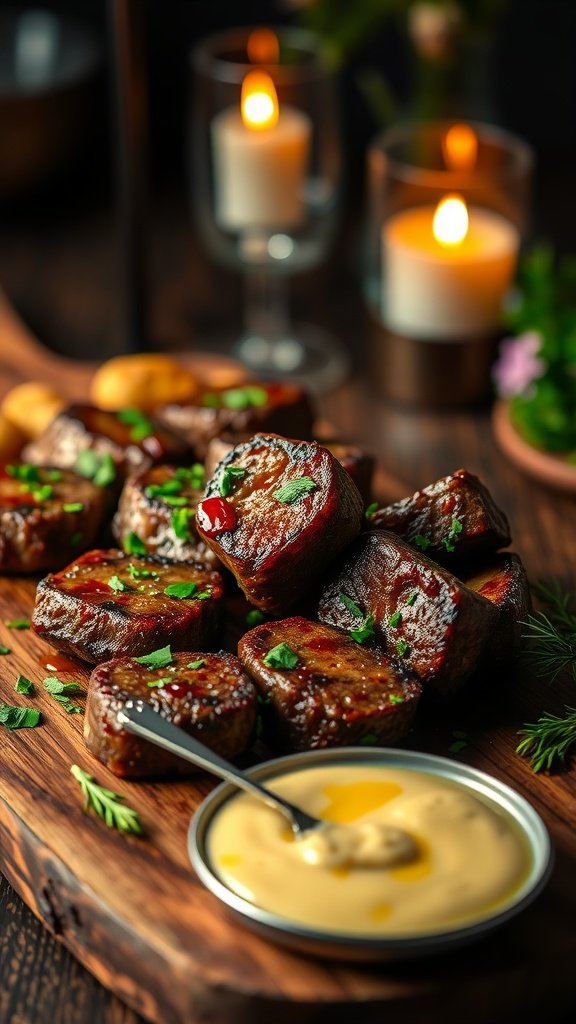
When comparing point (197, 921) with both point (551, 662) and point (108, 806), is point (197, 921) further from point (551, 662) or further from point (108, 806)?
point (551, 662)

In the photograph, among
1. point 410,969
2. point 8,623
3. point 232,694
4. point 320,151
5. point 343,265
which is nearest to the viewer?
point 410,969

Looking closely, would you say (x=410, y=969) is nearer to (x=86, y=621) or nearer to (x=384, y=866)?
(x=384, y=866)

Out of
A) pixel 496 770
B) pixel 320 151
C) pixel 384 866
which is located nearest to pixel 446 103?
pixel 320 151

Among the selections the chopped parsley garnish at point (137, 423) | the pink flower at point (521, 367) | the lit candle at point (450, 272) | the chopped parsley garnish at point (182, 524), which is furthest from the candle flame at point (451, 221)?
the chopped parsley garnish at point (182, 524)


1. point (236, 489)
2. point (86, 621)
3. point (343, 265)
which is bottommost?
point (343, 265)

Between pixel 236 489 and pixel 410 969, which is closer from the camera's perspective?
pixel 410 969

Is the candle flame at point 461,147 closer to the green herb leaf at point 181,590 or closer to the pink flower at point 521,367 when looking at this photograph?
the pink flower at point 521,367
